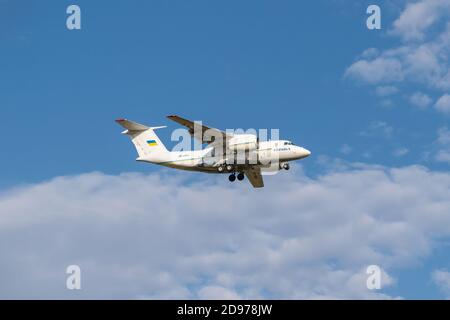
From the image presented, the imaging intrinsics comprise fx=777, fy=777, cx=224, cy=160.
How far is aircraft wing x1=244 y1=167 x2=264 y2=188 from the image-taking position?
188 ft

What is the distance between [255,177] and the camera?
59094mm

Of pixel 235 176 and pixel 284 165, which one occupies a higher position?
pixel 284 165

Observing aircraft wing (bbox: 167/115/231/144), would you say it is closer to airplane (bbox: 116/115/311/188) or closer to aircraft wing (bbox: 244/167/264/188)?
airplane (bbox: 116/115/311/188)

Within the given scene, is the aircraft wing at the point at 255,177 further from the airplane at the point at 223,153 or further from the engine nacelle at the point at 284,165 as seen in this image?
the engine nacelle at the point at 284,165

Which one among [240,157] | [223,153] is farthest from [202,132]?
[240,157]

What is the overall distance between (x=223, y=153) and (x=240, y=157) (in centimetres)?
136

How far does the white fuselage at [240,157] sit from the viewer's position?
5319 centimetres

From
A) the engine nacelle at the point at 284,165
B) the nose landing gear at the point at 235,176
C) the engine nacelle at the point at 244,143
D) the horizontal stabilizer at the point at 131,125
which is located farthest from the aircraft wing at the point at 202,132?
the horizontal stabilizer at the point at 131,125

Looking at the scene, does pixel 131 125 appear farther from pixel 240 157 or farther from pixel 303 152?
pixel 303 152
